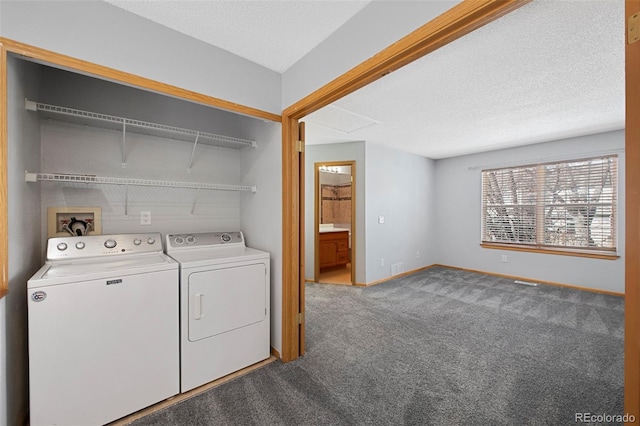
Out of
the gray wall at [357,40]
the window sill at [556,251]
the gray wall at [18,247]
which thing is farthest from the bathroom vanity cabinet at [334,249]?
the gray wall at [18,247]

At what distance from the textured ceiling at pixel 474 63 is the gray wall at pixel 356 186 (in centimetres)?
70

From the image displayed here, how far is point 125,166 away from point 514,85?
3393mm

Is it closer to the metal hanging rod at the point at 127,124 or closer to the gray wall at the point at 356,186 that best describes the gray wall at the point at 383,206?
the gray wall at the point at 356,186

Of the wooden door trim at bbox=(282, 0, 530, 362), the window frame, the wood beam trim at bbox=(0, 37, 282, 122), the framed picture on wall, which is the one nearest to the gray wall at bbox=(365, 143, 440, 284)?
the window frame

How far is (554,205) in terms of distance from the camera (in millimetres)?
4098

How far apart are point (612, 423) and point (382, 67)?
241 cm

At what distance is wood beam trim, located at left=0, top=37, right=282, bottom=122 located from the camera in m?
1.22

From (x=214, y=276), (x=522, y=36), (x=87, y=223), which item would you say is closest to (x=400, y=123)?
(x=522, y=36)

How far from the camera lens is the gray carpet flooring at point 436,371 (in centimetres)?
151

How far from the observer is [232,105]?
1857mm

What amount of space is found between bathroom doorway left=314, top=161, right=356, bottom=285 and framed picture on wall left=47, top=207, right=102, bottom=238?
9.51ft

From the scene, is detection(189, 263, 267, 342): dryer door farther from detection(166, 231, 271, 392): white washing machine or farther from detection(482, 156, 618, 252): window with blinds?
detection(482, 156, 618, 252): window with blinds

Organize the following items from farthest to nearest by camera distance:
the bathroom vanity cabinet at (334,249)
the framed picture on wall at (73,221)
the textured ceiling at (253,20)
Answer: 1. the bathroom vanity cabinet at (334,249)
2. the framed picture on wall at (73,221)
3. the textured ceiling at (253,20)

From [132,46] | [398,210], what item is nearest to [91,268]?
[132,46]
